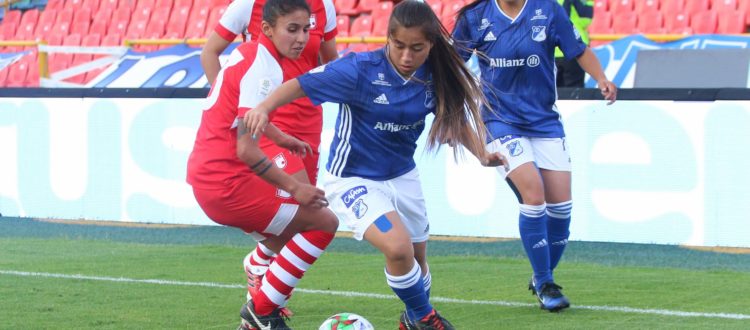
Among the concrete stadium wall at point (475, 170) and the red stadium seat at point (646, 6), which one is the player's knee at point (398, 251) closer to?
the concrete stadium wall at point (475, 170)

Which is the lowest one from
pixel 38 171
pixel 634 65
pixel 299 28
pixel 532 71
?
pixel 38 171

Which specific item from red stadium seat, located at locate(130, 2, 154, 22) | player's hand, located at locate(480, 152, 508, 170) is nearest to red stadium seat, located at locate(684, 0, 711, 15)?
red stadium seat, located at locate(130, 2, 154, 22)

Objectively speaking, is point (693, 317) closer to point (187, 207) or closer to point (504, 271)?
point (504, 271)

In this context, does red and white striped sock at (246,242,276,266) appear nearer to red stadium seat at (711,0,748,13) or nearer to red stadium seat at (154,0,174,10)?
red stadium seat at (711,0,748,13)

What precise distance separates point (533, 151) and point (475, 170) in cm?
353

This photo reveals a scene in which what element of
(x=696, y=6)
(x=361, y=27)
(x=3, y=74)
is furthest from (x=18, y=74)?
(x=696, y=6)

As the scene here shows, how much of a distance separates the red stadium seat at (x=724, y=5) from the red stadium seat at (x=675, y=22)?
0.35 m

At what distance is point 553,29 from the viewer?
21.8 ft

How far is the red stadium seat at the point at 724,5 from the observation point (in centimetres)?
1416

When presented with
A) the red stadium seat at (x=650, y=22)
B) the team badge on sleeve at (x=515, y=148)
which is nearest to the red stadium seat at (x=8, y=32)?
the red stadium seat at (x=650, y=22)

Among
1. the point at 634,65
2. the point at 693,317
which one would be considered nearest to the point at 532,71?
the point at 693,317

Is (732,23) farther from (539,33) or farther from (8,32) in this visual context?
(8,32)

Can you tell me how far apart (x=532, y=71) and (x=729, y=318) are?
→ 1688 mm

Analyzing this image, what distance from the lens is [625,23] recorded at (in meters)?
14.8
